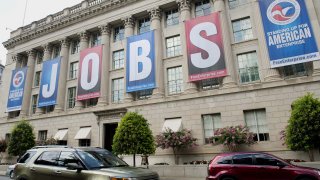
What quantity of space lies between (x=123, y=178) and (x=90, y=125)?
2311cm

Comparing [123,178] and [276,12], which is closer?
[123,178]

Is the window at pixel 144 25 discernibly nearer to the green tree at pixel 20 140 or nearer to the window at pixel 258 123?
the window at pixel 258 123

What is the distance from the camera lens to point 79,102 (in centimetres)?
3066

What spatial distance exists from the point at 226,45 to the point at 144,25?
37.0 feet

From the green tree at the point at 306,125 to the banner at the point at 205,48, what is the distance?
740 cm

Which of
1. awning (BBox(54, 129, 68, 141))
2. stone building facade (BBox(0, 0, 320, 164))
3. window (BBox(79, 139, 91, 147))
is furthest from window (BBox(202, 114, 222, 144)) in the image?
awning (BBox(54, 129, 68, 141))

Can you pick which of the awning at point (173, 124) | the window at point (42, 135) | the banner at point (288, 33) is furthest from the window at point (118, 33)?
the banner at point (288, 33)

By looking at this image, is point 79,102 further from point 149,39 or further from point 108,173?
point 108,173

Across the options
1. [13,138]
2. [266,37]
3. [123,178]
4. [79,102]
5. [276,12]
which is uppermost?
[276,12]

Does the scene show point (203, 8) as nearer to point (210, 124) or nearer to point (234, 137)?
point (210, 124)

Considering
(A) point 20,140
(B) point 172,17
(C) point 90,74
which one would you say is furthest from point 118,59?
(A) point 20,140

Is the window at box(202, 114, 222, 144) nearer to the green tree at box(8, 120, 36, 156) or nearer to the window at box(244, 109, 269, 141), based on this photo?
the window at box(244, 109, 269, 141)

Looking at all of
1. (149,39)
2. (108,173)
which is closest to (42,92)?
(149,39)

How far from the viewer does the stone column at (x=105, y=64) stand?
28906mm
